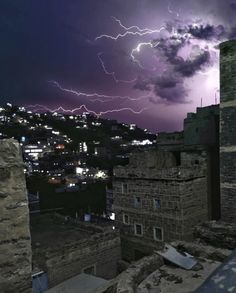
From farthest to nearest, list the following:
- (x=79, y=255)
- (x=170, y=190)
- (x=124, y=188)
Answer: (x=124, y=188) → (x=170, y=190) → (x=79, y=255)

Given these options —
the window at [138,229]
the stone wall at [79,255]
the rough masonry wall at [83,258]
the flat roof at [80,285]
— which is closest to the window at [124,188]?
the window at [138,229]

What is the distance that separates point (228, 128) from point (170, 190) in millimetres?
5185

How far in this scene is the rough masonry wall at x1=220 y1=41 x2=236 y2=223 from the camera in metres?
15.3

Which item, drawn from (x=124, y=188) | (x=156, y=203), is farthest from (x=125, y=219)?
(x=156, y=203)

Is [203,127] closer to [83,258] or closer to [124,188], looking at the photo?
[124,188]

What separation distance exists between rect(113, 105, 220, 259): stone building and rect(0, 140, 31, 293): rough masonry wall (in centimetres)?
1403

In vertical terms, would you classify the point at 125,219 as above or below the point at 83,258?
above

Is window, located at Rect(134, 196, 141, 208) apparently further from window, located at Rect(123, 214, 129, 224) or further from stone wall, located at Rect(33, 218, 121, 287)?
stone wall, located at Rect(33, 218, 121, 287)

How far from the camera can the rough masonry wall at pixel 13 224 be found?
4.52 meters

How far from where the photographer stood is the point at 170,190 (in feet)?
60.0

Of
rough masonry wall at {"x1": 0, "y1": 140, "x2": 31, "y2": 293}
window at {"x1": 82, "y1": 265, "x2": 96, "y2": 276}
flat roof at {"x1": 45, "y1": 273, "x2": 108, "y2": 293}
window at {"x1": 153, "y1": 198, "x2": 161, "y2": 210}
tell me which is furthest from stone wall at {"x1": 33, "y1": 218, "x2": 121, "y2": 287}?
rough masonry wall at {"x1": 0, "y1": 140, "x2": 31, "y2": 293}

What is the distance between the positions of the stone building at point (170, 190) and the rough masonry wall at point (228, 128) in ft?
8.77

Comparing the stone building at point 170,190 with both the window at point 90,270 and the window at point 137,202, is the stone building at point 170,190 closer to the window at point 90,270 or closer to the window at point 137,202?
the window at point 137,202

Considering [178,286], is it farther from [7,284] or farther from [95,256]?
[95,256]
